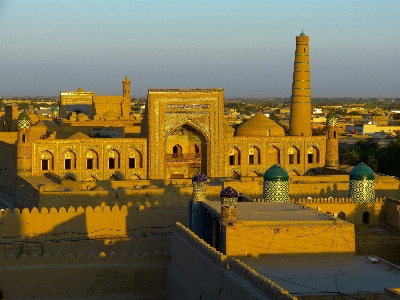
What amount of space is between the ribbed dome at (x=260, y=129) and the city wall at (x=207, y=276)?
76.2 feet

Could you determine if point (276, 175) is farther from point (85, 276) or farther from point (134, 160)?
point (134, 160)

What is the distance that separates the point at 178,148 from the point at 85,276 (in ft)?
73.2

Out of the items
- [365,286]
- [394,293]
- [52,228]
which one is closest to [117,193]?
[52,228]

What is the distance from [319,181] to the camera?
34562mm

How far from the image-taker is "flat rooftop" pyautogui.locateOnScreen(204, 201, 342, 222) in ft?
64.1

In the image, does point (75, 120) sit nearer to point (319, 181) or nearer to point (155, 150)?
point (155, 150)

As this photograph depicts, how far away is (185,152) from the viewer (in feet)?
143

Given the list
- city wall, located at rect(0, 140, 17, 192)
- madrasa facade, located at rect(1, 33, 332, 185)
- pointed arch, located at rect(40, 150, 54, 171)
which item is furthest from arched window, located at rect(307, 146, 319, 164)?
city wall, located at rect(0, 140, 17, 192)

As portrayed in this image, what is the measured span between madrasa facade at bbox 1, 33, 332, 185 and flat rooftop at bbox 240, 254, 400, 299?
2103 cm

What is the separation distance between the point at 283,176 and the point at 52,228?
615 cm

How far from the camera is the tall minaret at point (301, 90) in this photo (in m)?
48.3

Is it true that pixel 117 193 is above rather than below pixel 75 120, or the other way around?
below

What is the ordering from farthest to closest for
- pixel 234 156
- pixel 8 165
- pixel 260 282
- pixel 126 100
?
pixel 126 100, pixel 234 156, pixel 8 165, pixel 260 282

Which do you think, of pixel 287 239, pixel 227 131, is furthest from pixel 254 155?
pixel 287 239
